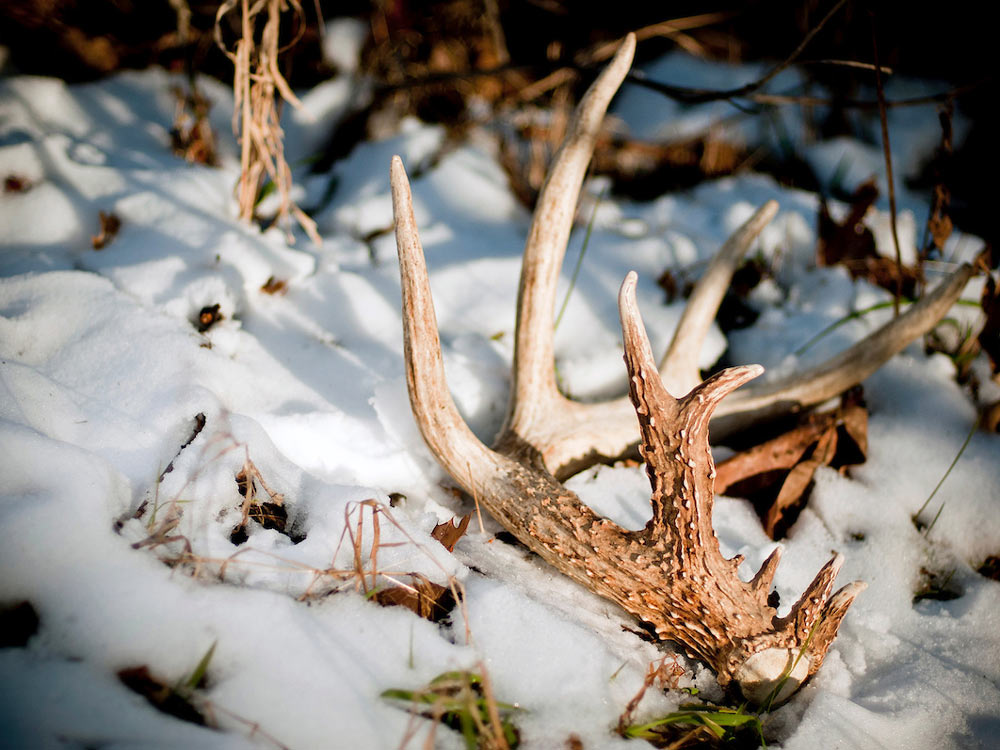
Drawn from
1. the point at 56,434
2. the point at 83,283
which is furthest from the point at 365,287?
the point at 56,434

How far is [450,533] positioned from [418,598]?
17cm

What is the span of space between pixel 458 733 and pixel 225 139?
251cm

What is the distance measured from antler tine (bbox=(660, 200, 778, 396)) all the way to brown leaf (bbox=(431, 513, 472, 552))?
731 millimetres

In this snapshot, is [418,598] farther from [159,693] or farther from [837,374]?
[837,374]

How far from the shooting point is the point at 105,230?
1723 mm

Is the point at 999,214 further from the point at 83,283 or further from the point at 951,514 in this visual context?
the point at 83,283

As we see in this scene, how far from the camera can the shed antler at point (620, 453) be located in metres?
1.04

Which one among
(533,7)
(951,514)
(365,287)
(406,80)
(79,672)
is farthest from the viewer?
(533,7)

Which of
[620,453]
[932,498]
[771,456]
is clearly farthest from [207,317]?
[932,498]

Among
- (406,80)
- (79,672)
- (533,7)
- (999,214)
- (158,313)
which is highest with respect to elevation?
(533,7)

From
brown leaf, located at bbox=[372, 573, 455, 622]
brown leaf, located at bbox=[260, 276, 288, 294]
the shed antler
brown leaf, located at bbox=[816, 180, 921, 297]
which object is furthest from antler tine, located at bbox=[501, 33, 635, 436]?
brown leaf, located at bbox=[816, 180, 921, 297]

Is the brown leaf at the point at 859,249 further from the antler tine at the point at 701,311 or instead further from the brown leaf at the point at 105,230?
the brown leaf at the point at 105,230

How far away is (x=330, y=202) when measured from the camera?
7.63 feet

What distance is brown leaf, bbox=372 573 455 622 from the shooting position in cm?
104
